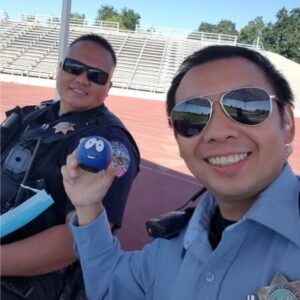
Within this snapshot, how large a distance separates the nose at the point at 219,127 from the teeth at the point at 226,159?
0.05 metres

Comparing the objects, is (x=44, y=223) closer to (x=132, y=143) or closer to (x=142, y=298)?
(x=132, y=143)

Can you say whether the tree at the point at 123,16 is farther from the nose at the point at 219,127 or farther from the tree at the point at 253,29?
the nose at the point at 219,127

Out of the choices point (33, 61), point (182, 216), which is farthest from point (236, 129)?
point (33, 61)

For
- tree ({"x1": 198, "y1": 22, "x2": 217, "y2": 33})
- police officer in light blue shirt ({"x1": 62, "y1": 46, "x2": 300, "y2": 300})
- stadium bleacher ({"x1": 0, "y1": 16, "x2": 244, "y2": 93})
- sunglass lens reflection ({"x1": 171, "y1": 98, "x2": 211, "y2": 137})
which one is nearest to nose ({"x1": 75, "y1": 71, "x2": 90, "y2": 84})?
police officer in light blue shirt ({"x1": 62, "y1": 46, "x2": 300, "y2": 300})

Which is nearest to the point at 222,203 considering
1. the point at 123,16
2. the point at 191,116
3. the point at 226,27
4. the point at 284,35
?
the point at 191,116

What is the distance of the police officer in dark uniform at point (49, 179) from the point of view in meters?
1.69

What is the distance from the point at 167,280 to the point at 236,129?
457 millimetres

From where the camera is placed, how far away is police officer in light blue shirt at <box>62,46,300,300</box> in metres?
1.01

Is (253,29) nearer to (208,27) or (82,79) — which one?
(208,27)

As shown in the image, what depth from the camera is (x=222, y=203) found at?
1.17 metres

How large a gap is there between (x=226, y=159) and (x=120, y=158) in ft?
2.59

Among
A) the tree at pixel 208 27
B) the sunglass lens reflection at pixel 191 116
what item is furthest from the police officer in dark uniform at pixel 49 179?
the tree at pixel 208 27

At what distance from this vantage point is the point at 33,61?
2455cm

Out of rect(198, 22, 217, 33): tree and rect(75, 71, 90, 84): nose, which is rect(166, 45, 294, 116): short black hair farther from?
rect(198, 22, 217, 33): tree
